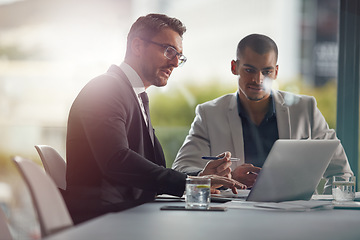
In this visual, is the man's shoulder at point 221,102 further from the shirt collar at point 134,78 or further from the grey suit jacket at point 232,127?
the shirt collar at point 134,78

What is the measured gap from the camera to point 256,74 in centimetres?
297

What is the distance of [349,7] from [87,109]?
245cm

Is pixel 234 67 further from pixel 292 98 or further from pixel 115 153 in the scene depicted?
pixel 115 153

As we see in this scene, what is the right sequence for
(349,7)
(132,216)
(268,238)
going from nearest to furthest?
1. (268,238)
2. (132,216)
3. (349,7)

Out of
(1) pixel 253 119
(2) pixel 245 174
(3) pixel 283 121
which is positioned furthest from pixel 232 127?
(2) pixel 245 174

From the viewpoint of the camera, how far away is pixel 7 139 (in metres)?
4.09

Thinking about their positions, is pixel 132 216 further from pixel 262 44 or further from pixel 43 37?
pixel 43 37

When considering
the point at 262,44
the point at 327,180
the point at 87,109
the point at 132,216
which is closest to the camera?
the point at 132,216

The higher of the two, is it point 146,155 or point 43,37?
point 43,37

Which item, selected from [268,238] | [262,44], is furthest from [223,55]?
[268,238]

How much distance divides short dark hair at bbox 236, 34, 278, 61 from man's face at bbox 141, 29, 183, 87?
630 mm

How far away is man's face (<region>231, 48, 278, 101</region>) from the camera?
9.75 ft

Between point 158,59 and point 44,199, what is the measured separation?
57.7 inches

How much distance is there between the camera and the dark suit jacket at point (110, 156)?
191 centimetres
